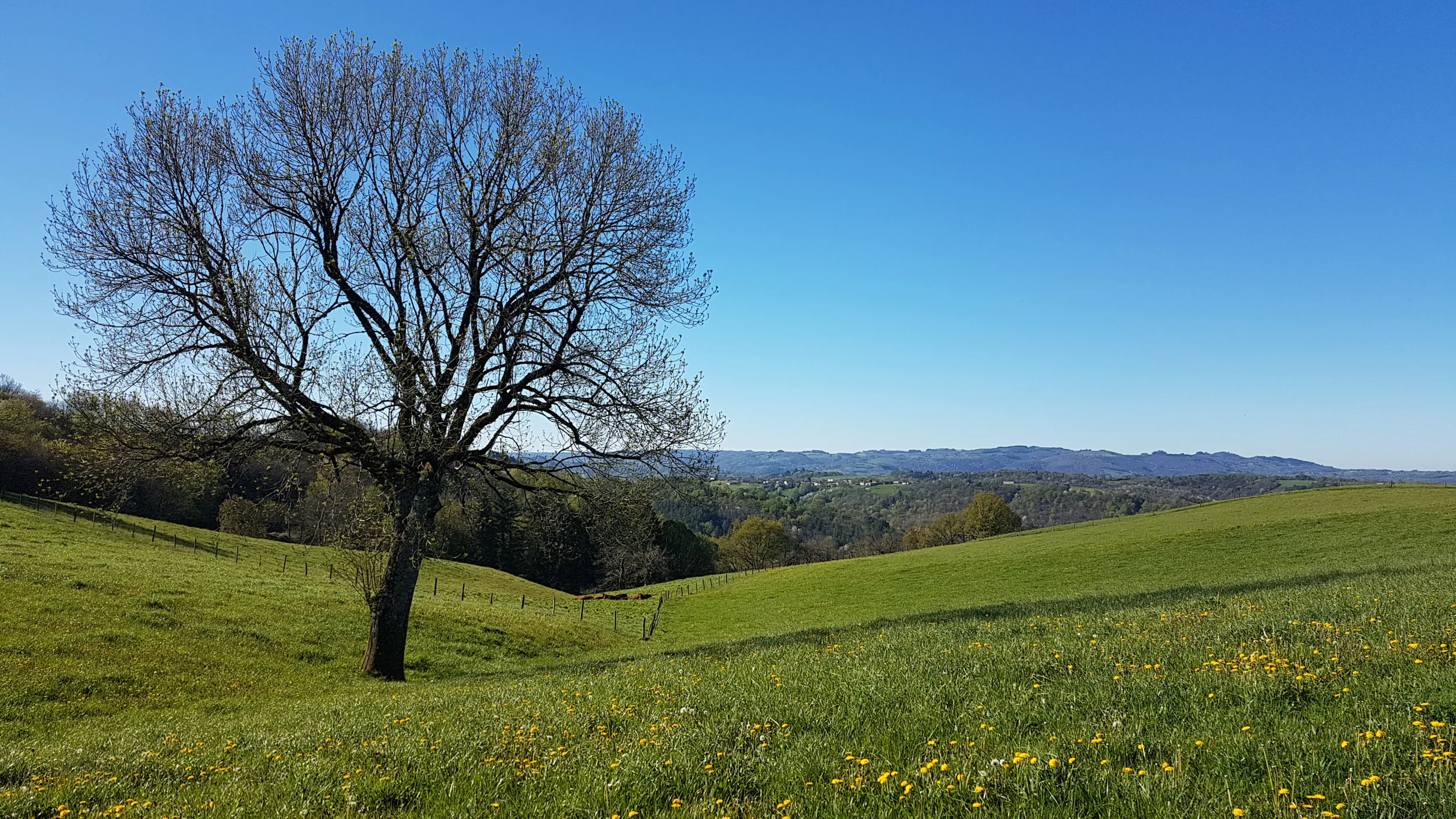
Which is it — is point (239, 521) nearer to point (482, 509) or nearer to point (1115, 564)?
point (482, 509)

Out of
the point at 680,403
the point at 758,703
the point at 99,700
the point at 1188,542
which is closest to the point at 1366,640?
the point at 758,703

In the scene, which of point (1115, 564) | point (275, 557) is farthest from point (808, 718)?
point (275, 557)

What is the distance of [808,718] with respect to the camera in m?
6.69

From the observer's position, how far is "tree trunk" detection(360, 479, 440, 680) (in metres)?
17.0

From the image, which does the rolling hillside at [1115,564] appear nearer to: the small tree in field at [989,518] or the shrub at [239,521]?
the small tree in field at [989,518]

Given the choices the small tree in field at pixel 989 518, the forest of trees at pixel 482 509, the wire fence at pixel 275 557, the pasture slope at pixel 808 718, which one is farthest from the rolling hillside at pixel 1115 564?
the small tree in field at pixel 989 518

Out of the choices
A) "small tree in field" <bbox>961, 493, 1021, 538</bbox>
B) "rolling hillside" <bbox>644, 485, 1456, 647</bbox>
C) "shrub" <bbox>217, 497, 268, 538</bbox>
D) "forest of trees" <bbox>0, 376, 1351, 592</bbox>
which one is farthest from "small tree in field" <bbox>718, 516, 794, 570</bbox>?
"shrub" <bbox>217, 497, 268, 538</bbox>

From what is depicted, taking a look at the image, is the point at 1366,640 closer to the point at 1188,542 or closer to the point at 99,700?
the point at 99,700

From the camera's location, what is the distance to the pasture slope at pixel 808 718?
4.58 metres

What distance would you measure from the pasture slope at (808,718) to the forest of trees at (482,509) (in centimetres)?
299

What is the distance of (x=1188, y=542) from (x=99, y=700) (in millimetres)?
59938

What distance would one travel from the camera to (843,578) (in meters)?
59.8

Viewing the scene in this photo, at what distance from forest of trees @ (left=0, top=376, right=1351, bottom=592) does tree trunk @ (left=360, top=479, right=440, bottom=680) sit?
543 millimetres

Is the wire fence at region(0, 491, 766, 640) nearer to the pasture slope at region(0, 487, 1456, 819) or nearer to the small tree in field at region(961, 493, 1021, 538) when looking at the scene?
the pasture slope at region(0, 487, 1456, 819)
